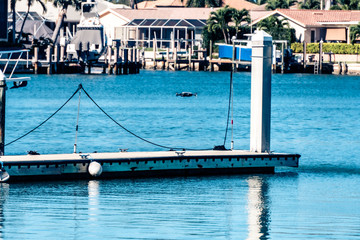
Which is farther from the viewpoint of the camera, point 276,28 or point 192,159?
point 276,28

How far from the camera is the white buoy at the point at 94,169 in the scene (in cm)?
2822

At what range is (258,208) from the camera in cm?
2531

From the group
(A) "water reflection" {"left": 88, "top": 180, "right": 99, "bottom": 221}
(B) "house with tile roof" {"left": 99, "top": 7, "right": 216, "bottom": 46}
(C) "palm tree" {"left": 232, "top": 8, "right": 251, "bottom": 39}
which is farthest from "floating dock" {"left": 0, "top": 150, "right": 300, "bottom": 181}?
(B) "house with tile roof" {"left": 99, "top": 7, "right": 216, "bottom": 46}

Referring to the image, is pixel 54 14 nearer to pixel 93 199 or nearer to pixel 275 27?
pixel 275 27

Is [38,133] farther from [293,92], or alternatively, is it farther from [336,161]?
[293,92]

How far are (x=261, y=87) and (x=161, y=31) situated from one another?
324ft

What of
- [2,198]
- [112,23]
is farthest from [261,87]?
[112,23]

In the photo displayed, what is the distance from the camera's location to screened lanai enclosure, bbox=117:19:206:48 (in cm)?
12756

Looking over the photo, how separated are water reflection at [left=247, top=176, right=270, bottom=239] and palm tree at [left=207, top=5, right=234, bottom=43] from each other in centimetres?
9063

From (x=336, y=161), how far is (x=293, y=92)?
48.5m

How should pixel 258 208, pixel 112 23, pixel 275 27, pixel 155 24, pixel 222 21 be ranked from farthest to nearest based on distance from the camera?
pixel 112 23, pixel 155 24, pixel 222 21, pixel 275 27, pixel 258 208

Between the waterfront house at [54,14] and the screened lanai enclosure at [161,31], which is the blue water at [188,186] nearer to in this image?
the screened lanai enclosure at [161,31]

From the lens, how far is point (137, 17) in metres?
135

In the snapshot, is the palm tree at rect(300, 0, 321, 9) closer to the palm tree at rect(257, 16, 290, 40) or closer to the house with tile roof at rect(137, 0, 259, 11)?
the house with tile roof at rect(137, 0, 259, 11)
